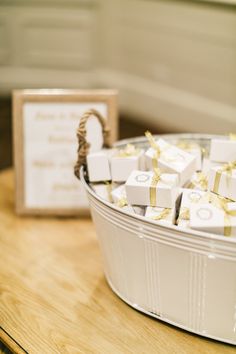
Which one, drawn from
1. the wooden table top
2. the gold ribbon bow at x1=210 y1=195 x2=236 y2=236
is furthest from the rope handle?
the gold ribbon bow at x1=210 y1=195 x2=236 y2=236

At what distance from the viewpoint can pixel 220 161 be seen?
1.36m

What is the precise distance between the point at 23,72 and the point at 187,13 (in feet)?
4.71

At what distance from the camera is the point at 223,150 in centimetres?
135

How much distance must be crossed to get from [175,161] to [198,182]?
80 mm

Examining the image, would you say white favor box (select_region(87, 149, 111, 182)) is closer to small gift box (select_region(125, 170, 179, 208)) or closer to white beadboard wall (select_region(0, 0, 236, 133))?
small gift box (select_region(125, 170, 179, 208))

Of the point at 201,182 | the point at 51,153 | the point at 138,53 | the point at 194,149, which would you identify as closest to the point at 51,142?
the point at 51,153

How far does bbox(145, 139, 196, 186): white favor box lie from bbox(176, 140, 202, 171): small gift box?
41 mm

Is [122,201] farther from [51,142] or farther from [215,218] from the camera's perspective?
[51,142]

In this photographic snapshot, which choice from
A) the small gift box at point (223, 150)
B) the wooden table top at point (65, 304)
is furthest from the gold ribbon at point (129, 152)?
the wooden table top at point (65, 304)

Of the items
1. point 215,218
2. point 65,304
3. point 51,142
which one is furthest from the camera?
point 51,142

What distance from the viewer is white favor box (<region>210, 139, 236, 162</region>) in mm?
1336

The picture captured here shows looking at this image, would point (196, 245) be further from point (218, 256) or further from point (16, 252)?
point (16, 252)

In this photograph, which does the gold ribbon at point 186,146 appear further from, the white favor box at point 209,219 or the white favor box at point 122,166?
the white favor box at point 209,219

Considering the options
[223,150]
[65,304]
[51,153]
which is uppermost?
[223,150]
